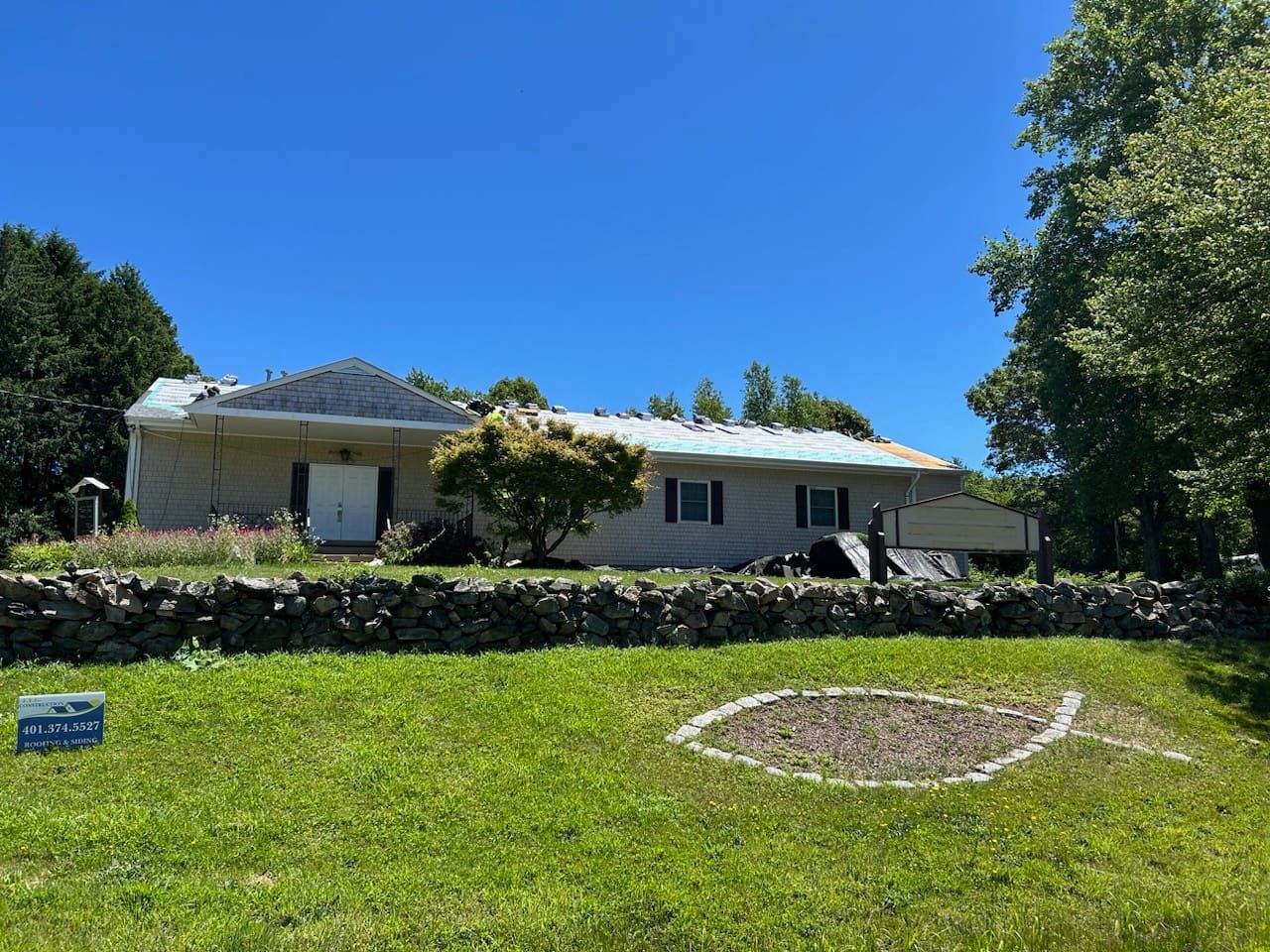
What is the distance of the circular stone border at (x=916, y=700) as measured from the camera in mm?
5141

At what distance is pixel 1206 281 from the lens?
11.4 m

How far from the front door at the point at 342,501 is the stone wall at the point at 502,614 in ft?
30.0

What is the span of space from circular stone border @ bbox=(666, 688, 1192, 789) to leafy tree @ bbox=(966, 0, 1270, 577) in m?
12.9

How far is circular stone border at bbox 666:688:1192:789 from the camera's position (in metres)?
5.14

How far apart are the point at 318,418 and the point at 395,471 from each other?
79.9 inches

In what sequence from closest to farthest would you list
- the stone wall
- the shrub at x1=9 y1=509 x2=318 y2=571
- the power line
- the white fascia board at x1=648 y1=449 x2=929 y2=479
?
the stone wall
the shrub at x1=9 y1=509 x2=318 y2=571
the white fascia board at x1=648 y1=449 x2=929 y2=479
the power line

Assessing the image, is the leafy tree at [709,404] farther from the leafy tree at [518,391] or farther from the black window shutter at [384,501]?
the black window shutter at [384,501]

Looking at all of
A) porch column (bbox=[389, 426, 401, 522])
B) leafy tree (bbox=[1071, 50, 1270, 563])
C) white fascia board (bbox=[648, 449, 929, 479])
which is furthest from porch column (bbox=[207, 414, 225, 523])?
leafy tree (bbox=[1071, 50, 1270, 563])

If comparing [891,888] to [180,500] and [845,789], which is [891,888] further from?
[180,500]

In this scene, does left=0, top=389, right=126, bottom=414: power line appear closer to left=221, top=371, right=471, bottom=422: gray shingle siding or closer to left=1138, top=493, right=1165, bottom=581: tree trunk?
left=221, top=371, right=471, bottom=422: gray shingle siding

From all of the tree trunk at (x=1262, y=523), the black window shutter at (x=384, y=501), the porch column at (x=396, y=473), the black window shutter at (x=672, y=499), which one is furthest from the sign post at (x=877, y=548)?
the black window shutter at (x=384, y=501)

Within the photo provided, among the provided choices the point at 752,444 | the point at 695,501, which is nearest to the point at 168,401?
the point at 695,501

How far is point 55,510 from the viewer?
25703 mm

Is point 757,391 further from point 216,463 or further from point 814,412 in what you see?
point 216,463
